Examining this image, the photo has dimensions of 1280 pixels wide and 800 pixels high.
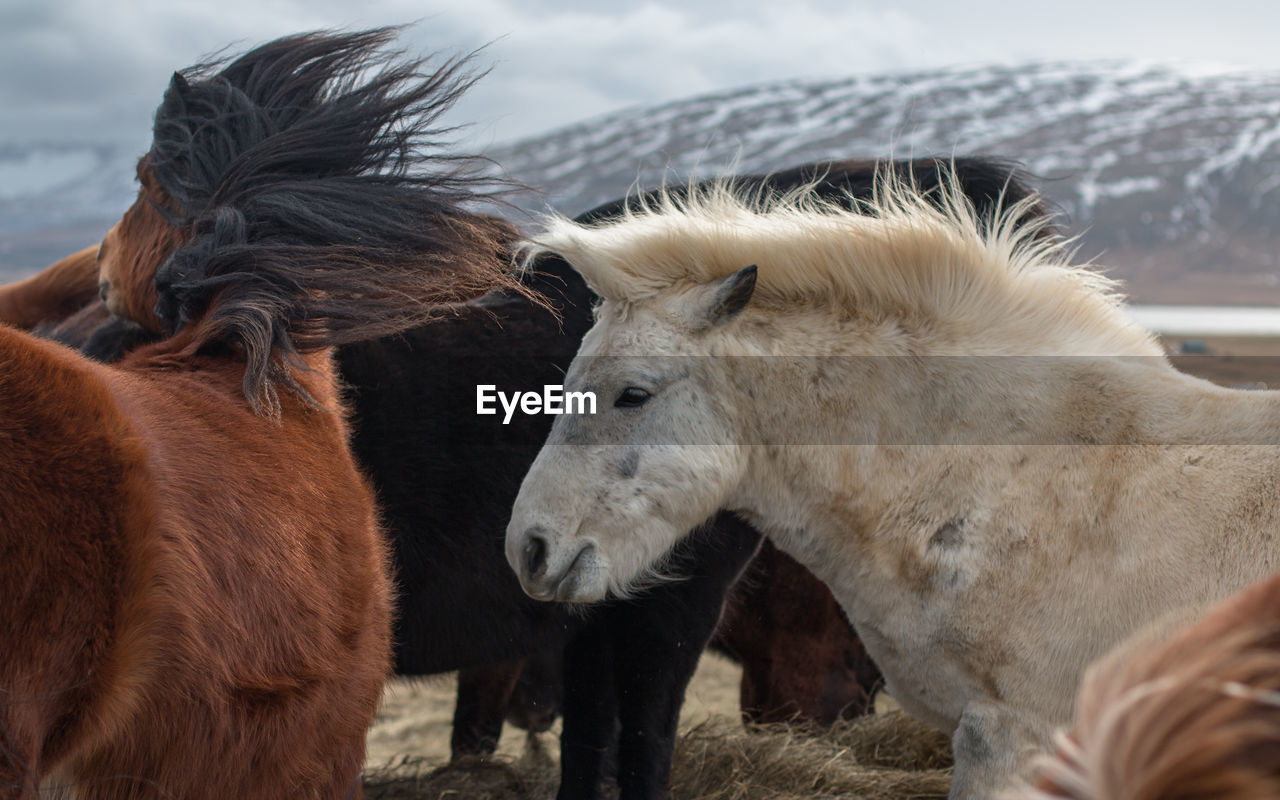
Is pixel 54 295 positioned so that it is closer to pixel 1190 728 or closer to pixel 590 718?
pixel 590 718

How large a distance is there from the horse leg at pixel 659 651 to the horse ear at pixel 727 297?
3.15 ft

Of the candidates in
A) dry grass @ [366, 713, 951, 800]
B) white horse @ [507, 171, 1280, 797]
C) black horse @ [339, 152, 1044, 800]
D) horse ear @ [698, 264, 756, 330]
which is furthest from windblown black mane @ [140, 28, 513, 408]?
dry grass @ [366, 713, 951, 800]

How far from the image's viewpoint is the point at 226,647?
5.85ft

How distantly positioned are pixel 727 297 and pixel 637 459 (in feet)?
1.58

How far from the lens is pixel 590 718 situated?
3316 millimetres

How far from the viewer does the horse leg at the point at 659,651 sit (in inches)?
127

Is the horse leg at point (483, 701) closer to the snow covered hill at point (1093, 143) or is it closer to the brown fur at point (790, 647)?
the brown fur at point (790, 647)

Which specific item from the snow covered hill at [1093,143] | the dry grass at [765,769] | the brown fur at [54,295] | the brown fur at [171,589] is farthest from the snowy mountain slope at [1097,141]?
the brown fur at [171,589]

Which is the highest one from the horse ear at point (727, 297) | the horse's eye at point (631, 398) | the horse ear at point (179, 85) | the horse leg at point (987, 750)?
the horse ear at point (179, 85)

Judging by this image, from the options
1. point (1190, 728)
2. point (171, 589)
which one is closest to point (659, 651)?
point (171, 589)

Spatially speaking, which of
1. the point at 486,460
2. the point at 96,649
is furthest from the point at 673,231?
the point at 96,649

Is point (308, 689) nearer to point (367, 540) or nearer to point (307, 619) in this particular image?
point (307, 619)

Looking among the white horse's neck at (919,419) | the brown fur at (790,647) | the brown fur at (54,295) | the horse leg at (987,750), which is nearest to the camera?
the horse leg at (987,750)

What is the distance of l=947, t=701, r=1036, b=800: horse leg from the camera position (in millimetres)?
2219
